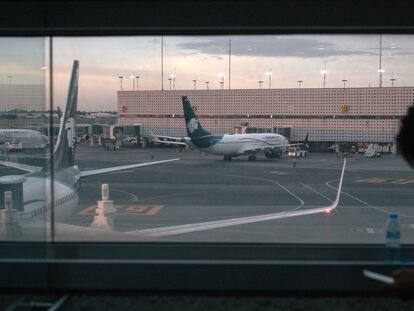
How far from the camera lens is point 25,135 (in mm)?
5328

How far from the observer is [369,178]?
793 cm

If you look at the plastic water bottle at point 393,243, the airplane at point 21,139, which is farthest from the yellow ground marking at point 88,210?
the plastic water bottle at point 393,243

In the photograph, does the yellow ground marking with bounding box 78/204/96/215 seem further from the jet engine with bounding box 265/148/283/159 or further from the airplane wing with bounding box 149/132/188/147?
the jet engine with bounding box 265/148/283/159

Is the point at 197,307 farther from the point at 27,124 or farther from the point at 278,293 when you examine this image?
the point at 27,124

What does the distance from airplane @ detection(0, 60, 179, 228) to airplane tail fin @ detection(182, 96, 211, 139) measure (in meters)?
1.07

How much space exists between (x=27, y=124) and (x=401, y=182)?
179 inches

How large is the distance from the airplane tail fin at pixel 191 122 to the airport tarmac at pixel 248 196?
0.58 m

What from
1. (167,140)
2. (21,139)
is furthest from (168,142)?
(21,139)

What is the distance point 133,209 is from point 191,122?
1.69 m

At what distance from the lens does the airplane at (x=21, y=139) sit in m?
5.06

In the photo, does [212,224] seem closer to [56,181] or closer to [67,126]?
[56,181]

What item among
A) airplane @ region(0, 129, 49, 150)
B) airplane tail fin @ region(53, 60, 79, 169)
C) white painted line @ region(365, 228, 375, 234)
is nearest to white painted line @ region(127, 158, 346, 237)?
white painted line @ region(365, 228, 375, 234)

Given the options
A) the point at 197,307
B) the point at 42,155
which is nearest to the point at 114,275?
the point at 197,307
